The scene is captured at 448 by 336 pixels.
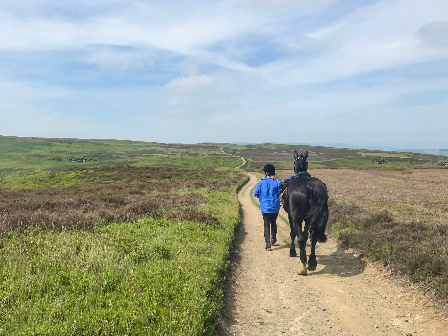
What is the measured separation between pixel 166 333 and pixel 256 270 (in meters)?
4.95

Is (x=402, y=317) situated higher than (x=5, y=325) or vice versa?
(x=5, y=325)

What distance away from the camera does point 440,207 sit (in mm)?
18719

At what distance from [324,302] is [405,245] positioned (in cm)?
384

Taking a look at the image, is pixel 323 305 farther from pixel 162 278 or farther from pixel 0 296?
pixel 0 296

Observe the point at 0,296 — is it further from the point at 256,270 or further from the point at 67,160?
the point at 67,160

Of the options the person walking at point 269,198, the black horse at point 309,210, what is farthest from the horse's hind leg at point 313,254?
the person walking at point 269,198

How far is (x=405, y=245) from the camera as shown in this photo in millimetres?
8617

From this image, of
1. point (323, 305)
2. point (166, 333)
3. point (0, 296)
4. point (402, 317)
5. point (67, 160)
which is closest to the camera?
point (166, 333)

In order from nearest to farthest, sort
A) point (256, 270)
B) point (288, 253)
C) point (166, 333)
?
point (166, 333), point (256, 270), point (288, 253)

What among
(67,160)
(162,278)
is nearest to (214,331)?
(162,278)

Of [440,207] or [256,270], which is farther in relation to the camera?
[440,207]

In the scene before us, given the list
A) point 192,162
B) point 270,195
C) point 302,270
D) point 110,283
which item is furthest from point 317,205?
point 192,162

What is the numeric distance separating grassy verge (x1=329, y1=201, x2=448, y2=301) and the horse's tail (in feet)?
7.49

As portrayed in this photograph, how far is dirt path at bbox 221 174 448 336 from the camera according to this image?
18.6ft
